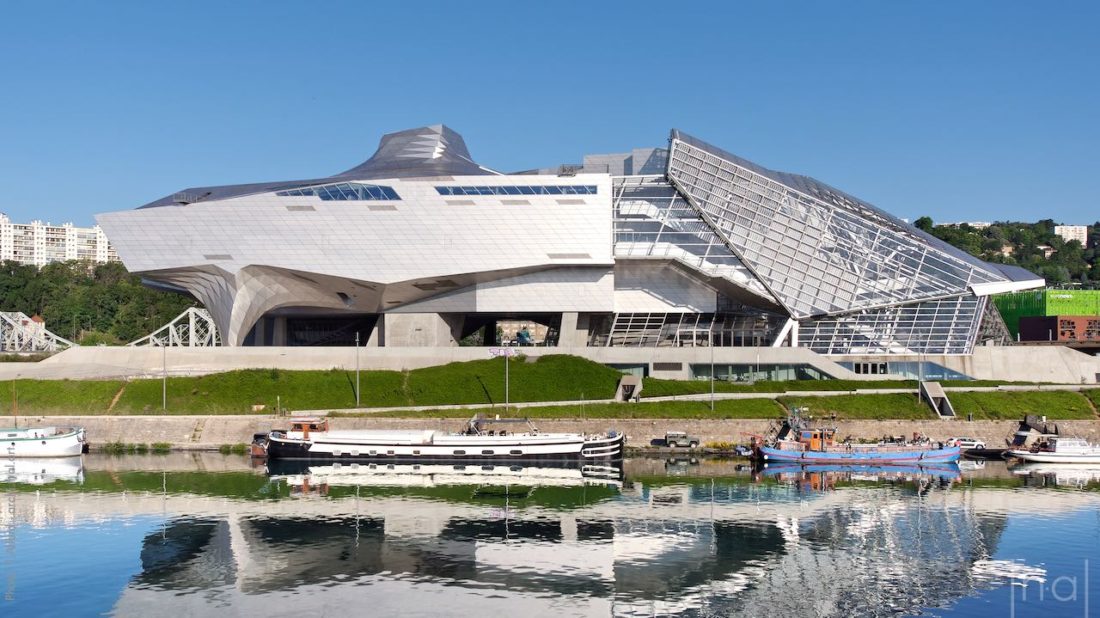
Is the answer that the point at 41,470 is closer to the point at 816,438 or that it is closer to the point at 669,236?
the point at 816,438

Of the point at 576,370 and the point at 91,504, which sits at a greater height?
the point at 576,370

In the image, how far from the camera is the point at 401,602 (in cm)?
3238

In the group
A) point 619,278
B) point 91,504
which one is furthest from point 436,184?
point 91,504

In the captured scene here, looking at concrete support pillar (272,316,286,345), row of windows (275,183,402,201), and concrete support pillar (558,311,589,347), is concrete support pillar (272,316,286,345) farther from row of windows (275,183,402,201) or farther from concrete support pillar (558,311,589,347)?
concrete support pillar (558,311,589,347)

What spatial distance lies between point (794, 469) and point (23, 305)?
168553mm

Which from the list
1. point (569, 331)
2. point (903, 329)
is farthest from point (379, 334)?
point (903, 329)

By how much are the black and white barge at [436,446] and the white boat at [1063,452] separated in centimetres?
2693

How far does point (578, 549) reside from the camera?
3981 cm

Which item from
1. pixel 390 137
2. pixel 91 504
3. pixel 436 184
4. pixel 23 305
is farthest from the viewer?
pixel 23 305

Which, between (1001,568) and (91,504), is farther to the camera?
(91,504)

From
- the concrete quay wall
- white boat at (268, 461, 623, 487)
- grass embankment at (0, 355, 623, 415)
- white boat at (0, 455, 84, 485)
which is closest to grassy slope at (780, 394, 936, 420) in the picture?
the concrete quay wall

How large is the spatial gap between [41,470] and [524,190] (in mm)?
43034

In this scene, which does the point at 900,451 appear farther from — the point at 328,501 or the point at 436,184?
the point at 436,184

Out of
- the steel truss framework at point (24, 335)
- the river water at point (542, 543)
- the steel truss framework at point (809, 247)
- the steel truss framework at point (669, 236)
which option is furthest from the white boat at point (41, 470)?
the steel truss framework at point (24, 335)
